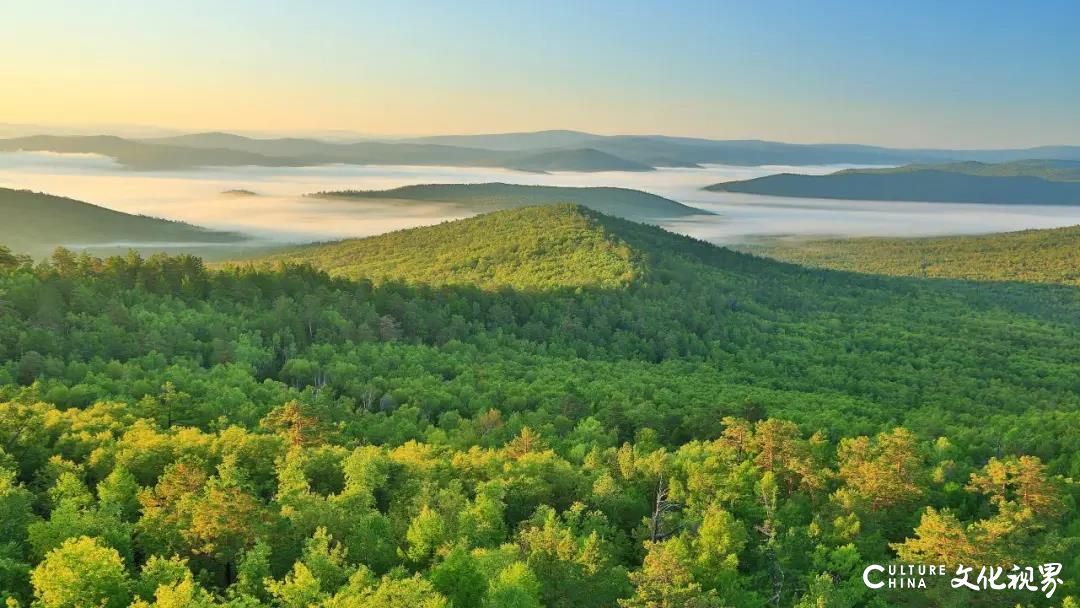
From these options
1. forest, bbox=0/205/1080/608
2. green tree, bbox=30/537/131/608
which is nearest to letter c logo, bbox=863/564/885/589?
forest, bbox=0/205/1080/608

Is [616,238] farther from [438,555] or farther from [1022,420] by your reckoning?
[438,555]

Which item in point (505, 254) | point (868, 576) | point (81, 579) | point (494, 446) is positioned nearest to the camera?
point (81, 579)

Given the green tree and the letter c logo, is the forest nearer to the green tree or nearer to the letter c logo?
the green tree

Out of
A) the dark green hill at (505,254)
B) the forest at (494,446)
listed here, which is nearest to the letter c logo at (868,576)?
the forest at (494,446)

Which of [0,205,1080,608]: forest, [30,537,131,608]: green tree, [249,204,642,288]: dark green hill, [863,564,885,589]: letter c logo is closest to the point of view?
[30,537,131,608]: green tree

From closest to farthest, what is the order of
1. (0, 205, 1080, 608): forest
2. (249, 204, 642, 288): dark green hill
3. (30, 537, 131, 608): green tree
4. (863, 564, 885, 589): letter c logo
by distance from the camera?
1. (30, 537, 131, 608): green tree
2. (0, 205, 1080, 608): forest
3. (863, 564, 885, 589): letter c logo
4. (249, 204, 642, 288): dark green hill

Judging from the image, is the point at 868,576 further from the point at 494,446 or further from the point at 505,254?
the point at 505,254

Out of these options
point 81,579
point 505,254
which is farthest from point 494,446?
point 505,254

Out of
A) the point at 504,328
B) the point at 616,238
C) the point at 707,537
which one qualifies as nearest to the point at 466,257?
the point at 616,238

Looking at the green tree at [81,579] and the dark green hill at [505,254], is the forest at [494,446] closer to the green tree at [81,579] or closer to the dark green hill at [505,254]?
the green tree at [81,579]
